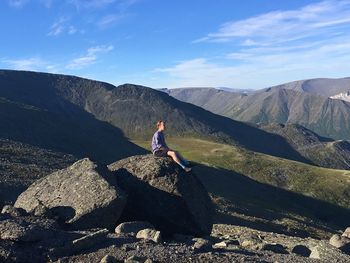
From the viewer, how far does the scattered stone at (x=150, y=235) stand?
20.5 metres

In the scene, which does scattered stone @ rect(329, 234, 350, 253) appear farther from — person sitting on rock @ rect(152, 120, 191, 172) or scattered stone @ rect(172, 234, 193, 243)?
person sitting on rock @ rect(152, 120, 191, 172)

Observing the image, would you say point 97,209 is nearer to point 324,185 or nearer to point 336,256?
point 336,256

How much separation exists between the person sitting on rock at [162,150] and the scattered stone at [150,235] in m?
5.45

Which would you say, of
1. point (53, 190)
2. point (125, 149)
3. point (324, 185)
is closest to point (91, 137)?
point (125, 149)

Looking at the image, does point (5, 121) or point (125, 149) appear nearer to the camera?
point (5, 121)

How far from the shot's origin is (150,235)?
21234 mm

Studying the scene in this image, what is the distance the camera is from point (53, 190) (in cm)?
2502

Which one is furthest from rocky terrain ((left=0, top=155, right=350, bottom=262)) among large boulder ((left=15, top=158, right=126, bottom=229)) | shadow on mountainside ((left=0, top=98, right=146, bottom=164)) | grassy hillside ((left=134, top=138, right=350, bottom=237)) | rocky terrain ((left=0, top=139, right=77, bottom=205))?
shadow on mountainside ((left=0, top=98, right=146, bottom=164))

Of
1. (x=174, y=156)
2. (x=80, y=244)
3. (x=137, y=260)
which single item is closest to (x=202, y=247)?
(x=137, y=260)

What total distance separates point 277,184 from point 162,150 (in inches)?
4840

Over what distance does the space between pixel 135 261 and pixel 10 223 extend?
5.45 meters

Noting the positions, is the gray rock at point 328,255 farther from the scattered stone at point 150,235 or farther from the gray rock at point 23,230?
the gray rock at point 23,230

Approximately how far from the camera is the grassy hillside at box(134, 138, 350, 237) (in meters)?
111

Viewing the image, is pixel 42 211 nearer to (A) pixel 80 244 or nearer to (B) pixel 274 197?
(A) pixel 80 244
